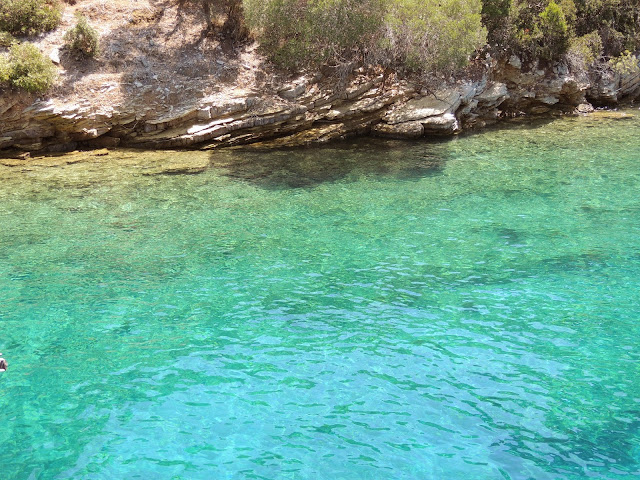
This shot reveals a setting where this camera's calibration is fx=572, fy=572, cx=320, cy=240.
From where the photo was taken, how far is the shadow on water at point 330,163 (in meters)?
17.0

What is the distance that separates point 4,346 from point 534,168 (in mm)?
14992

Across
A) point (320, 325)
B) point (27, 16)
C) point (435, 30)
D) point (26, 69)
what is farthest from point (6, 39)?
point (320, 325)

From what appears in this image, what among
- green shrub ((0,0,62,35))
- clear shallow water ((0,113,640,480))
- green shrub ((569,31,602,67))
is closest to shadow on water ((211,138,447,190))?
clear shallow water ((0,113,640,480))

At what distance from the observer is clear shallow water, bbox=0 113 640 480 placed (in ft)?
22.8

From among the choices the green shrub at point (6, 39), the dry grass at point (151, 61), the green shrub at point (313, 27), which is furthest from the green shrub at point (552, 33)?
the green shrub at point (6, 39)

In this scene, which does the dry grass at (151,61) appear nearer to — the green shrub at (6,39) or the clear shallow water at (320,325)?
the green shrub at (6,39)

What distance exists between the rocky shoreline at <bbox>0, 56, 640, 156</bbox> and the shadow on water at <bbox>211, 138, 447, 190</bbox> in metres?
0.76

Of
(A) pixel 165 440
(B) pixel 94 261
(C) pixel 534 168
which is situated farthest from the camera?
(C) pixel 534 168

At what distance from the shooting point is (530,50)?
24219mm

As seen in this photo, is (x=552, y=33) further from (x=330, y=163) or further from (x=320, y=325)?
(x=320, y=325)

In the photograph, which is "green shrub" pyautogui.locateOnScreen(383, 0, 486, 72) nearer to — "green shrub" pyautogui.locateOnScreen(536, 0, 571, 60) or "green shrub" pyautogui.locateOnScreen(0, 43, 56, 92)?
"green shrub" pyautogui.locateOnScreen(536, 0, 571, 60)

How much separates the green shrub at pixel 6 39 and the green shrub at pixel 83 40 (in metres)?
1.76

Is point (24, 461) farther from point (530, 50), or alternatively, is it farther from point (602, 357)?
point (530, 50)

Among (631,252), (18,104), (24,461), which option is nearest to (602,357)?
(631,252)
